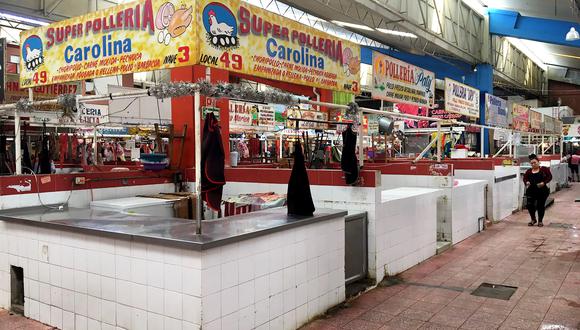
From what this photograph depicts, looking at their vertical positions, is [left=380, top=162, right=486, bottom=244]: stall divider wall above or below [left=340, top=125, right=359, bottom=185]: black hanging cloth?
below

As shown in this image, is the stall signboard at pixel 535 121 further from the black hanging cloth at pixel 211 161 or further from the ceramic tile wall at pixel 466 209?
the black hanging cloth at pixel 211 161

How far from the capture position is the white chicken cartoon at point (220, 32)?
14.8 feet

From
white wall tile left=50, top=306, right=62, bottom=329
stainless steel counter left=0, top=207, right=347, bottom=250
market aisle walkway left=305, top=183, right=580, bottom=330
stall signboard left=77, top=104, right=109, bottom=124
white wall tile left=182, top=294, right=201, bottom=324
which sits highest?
stall signboard left=77, top=104, right=109, bottom=124

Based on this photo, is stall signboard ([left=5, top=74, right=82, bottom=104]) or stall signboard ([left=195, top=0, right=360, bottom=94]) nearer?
stall signboard ([left=195, top=0, right=360, bottom=94])

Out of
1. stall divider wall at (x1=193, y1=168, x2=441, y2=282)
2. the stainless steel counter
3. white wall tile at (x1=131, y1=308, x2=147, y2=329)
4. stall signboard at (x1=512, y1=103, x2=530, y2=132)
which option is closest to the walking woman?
stall divider wall at (x1=193, y1=168, x2=441, y2=282)

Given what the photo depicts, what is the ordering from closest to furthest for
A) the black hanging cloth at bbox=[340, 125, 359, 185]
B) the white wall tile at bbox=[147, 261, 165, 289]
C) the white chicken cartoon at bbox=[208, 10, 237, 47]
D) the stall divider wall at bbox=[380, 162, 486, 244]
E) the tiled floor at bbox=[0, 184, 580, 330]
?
1. the white wall tile at bbox=[147, 261, 165, 289]
2. the white chicken cartoon at bbox=[208, 10, 237, 47]
3. the tiled floor at bbox=[0, 184, 580, 330]
4. the black hanging cloth at bbox=[340, 125, 359, 185]
5. the stall divider wall at bbox=[380, 162, 486, 244]

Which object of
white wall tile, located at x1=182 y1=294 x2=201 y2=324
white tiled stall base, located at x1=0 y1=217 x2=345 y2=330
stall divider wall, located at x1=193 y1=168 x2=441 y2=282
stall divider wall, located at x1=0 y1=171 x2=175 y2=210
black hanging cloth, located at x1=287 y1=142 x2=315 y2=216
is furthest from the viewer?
stall divider wall, located at x1=193 y1=168 x2=441 y2=282

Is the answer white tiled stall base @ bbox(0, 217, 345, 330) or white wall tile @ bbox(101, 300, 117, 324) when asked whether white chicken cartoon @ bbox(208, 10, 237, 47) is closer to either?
white tiled stall base @ bbox(0, 217, 345, 330)

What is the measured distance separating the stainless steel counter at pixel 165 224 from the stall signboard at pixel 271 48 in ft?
4.88

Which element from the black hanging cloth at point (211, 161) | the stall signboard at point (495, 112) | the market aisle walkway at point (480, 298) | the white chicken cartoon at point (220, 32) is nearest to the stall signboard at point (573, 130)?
the stall signboard at point (495, 112)

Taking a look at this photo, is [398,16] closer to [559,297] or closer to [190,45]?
[559,297]

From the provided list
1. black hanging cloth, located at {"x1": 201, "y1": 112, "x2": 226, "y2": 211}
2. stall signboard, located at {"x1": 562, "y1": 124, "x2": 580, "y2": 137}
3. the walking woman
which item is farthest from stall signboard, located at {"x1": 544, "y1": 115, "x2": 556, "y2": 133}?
black hanging cloth, located at {"x1": 201, "y1": 112, "x2": 226, "y2": 211}

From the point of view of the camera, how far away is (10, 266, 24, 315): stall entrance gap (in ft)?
17.3

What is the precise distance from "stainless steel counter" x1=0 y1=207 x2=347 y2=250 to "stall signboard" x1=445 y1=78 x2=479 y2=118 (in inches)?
243
